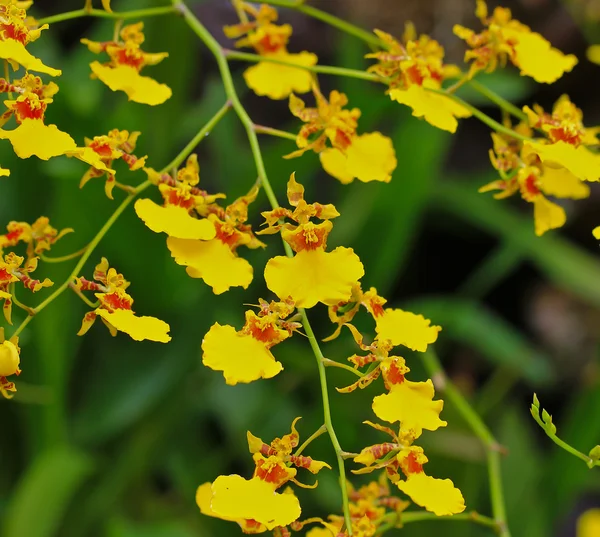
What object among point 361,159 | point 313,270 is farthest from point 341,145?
point 313,270

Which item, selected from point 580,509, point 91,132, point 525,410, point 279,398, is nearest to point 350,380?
point 279,398

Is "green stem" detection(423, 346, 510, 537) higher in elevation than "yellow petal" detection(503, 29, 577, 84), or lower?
lower

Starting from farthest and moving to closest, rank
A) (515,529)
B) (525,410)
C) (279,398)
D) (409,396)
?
(525,410) < (279,398) < (515,529) < (409,396)

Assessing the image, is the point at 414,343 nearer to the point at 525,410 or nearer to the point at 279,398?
the point at 279,398

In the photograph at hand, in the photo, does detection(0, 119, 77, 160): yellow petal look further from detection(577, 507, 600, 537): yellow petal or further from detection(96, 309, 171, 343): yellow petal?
A: detection(577, 507, 600, 537): yellow petal

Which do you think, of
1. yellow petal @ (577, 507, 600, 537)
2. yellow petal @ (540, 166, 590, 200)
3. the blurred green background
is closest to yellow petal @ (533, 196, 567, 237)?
yellow petal @ (540, 166, 590, 200)

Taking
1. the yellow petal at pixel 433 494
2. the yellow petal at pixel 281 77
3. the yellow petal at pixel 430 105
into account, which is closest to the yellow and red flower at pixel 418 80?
the yellow petal at pixel 430 105
